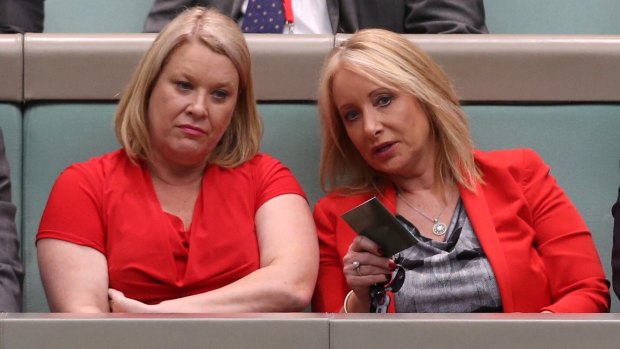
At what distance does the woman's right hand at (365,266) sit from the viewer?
103 cm

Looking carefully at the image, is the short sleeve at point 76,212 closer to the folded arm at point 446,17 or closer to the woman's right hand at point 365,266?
the woman's right hand at point 365,266

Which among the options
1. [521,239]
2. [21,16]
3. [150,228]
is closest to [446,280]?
[521,239]

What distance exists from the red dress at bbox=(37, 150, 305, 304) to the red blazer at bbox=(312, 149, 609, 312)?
7cm

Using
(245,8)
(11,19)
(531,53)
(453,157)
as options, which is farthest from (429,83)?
(11,19)

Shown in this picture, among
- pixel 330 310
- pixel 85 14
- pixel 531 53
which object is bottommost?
pixel 330 310

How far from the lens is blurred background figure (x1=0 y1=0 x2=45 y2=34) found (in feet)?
4.67

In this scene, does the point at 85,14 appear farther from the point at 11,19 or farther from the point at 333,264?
the point at 333,264

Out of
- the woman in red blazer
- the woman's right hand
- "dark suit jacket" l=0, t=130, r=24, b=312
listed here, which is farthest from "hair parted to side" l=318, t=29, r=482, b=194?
"dark suit jacket" l=0, t=130, r=24, b=312

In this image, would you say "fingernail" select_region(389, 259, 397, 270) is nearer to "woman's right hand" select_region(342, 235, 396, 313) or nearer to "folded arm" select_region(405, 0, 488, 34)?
"woman's right hand" select_region(342, 235, 396, 313)

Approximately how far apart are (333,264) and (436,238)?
0.11 m

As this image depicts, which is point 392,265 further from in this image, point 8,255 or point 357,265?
point 8,255

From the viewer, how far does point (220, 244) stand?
1158mm

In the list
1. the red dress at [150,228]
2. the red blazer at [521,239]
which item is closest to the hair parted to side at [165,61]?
the red dress at [150,228]

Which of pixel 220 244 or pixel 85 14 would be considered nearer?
pixel 220 244
